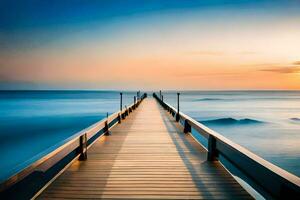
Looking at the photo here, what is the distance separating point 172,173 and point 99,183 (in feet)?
4.34

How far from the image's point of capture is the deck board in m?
3.78

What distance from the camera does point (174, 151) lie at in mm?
6492

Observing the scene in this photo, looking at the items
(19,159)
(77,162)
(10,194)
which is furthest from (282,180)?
(19,159)

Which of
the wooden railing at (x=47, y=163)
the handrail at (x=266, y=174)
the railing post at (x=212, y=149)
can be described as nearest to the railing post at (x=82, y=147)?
the wooden railing at (x=47, y=163)

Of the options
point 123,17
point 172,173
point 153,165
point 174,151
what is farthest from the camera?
point 123,17

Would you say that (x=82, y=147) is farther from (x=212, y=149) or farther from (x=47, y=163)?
(x=212, y=149)

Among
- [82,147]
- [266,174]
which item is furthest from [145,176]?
[266,174]

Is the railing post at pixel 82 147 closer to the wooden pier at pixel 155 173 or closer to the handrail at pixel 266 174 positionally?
the wooden pier at pixel 155 173

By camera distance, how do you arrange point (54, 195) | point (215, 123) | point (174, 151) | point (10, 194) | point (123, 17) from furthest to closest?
point (215, 123), point (123, 17), point (10, 194), point (174, 151), point (54, 195)

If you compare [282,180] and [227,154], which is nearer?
[282,180]

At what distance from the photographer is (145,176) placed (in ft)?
15.0

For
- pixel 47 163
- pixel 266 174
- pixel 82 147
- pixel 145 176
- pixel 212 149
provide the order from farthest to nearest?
1. pixel 82 147
2. pixel 212 149
3. pixel 145 176
4. pixel 47 163
5. pixel 266 174

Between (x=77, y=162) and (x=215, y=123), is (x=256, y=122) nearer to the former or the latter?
(x=215, y=123)

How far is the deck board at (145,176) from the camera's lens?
3.78 metres
